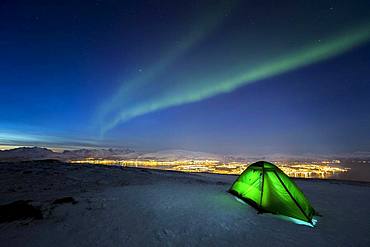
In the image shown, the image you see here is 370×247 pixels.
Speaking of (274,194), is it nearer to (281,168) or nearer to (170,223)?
(170,223)

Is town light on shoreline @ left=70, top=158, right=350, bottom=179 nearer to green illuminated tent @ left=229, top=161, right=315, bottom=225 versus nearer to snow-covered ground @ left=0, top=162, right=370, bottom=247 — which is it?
snow-covered ground @ left=0, top=162, right=370, bottom=247

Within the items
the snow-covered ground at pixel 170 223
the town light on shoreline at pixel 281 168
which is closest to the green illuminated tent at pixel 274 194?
the snow-covered ground at pixel 170 223

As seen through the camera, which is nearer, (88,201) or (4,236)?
(4,236)

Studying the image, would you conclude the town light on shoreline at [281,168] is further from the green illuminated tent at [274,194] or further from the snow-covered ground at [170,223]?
the green illuminated tent at [274,194]

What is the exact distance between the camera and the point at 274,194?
787 centimetres

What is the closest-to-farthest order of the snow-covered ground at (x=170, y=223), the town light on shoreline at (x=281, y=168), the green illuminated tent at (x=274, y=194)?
the snow-covered ground at (x=170, y=223)
the green illuminated tent at (x=274, y=194)
the town light on shoreline at (x=281, y=168)

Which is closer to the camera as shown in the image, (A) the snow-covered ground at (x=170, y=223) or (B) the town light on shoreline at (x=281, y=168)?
(A) the snow-covered ground at (x=170, y=223)

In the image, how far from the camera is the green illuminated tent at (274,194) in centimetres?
729

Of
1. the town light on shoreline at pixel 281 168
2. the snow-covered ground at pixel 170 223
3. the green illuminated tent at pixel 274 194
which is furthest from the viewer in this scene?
the town light on shoreline at pixel 281 168

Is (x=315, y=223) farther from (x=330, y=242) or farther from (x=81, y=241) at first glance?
(x=81, y=241)

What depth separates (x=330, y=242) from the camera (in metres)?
5.31

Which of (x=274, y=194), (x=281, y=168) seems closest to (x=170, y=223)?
(x=274, y=194)

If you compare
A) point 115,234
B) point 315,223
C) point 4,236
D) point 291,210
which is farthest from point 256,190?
point 4,236

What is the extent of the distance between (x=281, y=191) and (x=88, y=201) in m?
8.25
